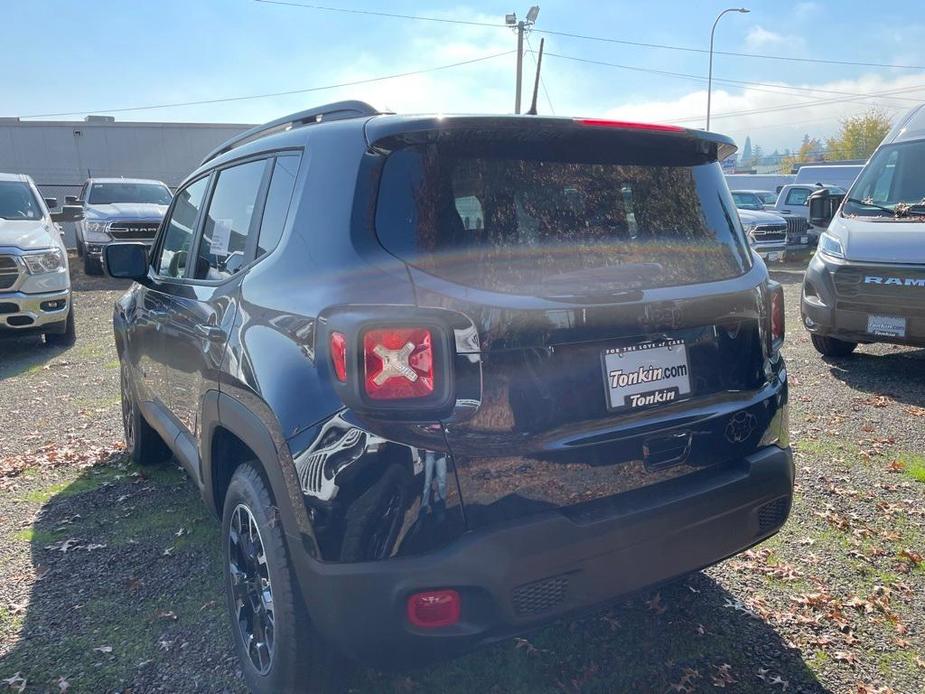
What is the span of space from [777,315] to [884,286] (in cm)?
391

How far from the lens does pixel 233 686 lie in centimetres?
264

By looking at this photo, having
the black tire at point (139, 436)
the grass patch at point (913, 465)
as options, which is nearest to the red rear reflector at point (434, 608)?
the black tire at point (139, 436)

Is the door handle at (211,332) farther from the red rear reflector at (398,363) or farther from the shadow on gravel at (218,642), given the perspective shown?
the shadow on gravel at (218,642)

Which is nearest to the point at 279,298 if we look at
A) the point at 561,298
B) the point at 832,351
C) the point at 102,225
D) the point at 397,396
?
the point at 397,396

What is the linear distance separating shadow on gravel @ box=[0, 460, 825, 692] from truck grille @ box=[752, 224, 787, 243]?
1476cm

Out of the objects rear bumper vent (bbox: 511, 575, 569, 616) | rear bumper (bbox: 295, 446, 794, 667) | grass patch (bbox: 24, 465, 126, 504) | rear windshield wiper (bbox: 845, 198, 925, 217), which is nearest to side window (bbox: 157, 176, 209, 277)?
grass patch (bbox: 24, 465, 126, 504)

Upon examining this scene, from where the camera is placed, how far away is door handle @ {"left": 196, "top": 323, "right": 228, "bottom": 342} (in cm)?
264

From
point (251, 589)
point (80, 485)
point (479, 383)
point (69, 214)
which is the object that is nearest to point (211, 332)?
point (251, 589)

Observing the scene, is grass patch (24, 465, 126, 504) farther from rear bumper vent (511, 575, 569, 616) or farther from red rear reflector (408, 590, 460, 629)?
rear bumper vent (511, 575, 569, 616)

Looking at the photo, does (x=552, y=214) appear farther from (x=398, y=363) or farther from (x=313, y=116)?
(x=313, y=116)

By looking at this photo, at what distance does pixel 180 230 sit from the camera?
380 centimetres

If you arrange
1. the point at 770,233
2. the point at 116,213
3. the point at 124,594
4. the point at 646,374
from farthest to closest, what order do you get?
the point at 770,233, the point at 116,213, the point at 124,594, the point at 646,374

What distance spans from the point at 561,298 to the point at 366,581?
0.93 meters

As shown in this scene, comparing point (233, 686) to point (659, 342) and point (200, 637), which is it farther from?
point (659, 342)
